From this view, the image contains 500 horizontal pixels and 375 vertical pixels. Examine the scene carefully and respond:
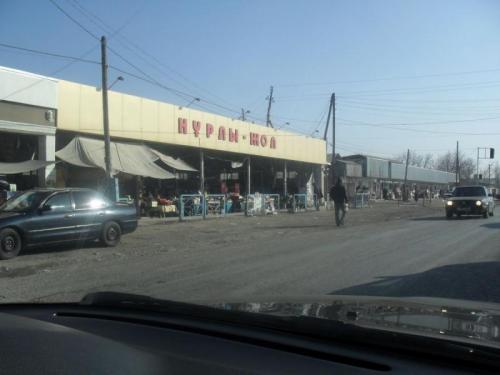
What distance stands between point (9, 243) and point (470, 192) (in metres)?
22.2

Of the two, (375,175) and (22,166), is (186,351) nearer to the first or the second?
(22,166)

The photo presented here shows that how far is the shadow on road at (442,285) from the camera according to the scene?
24.2ft

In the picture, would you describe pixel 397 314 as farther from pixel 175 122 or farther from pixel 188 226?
pixel 175 122

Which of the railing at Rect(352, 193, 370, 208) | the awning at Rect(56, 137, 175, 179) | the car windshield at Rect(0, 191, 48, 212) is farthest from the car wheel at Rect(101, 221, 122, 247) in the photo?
the railing at Rect(352, 193, 370, 208)

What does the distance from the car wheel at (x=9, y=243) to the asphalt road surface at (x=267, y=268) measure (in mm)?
201

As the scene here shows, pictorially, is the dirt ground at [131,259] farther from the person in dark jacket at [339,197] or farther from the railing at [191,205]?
the railing at [191,205]

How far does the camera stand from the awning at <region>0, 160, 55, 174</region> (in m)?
18.4

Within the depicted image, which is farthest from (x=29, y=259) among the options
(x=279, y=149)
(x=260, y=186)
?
(x=260, y=186)

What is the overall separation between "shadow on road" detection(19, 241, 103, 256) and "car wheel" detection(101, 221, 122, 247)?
319 mm

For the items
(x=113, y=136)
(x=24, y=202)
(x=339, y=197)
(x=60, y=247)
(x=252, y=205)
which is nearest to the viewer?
(x=24, y=202)

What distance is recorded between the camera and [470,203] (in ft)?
85.5

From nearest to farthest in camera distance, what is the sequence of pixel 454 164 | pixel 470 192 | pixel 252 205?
pixel 470 192, pixel 252 205, pixel 454 164

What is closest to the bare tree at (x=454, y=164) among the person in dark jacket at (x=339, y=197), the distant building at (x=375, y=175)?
the distant building at (x=375, y=175)

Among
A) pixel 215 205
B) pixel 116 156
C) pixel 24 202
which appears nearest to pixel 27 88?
pixel 116 156
